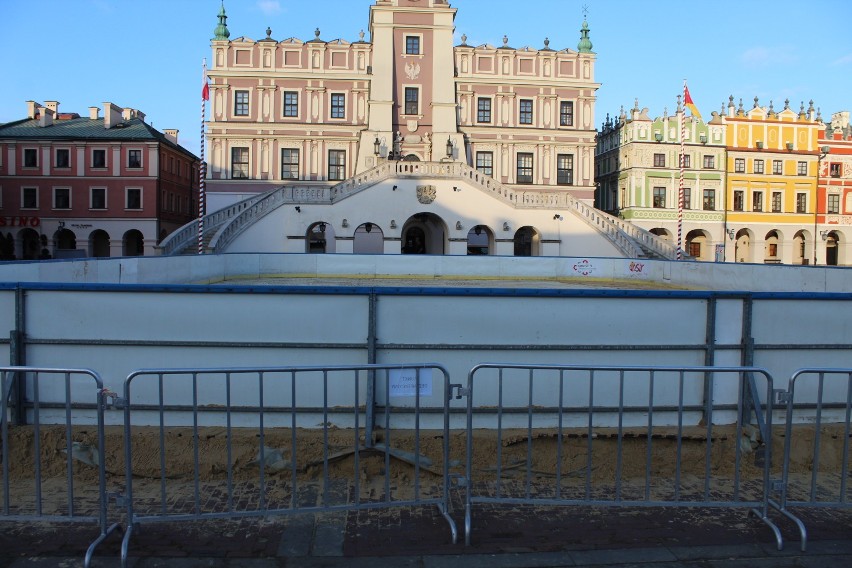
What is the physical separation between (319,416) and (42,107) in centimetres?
6456

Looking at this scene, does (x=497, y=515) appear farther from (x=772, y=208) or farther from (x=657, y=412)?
(x=772, y=208)

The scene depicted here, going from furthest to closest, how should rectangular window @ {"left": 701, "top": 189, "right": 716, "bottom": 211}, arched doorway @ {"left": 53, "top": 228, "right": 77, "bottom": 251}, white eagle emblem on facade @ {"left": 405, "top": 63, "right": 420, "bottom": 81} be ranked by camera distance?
rectangular window @ {"left": 701, "top": 189, "right": 716, "bottom": 211} < arched doorway @ {"left": 53, "top": 228, "right": 77, "bottom": 251} < white eagle emblem on facade @ {"left": 405, "top": 63, "right": 420, "bottom": 81}

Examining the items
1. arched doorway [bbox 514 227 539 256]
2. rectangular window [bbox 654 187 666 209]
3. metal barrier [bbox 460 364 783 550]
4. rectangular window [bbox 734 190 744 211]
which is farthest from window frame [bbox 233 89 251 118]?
metal barrier [bbox 460 364 783 550]

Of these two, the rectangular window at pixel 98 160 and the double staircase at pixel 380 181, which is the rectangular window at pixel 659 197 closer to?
the double staircase at pixel 380 181

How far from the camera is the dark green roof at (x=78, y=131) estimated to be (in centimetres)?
5606

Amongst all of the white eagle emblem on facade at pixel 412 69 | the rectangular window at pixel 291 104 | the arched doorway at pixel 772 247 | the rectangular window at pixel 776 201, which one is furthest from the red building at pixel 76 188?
the arched doorway at pixel 772 247

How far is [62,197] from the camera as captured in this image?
55.8m

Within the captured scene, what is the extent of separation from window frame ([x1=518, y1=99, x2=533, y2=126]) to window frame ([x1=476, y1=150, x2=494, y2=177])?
3528 mm

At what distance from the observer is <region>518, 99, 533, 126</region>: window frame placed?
2026 inches

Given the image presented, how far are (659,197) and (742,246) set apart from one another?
1107cm

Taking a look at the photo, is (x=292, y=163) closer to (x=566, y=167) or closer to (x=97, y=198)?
(x=97, y=198)

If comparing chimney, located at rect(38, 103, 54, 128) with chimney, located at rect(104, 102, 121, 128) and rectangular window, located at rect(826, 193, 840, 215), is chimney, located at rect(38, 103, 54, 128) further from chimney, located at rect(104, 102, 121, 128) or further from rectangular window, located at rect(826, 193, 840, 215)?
rectangular window, located at rect(826, 193, 840, 215)

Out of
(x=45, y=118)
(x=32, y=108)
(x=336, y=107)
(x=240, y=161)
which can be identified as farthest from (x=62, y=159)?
(x=336, y=107)

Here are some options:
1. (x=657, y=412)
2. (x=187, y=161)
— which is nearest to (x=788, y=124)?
(x=187, y=161)
